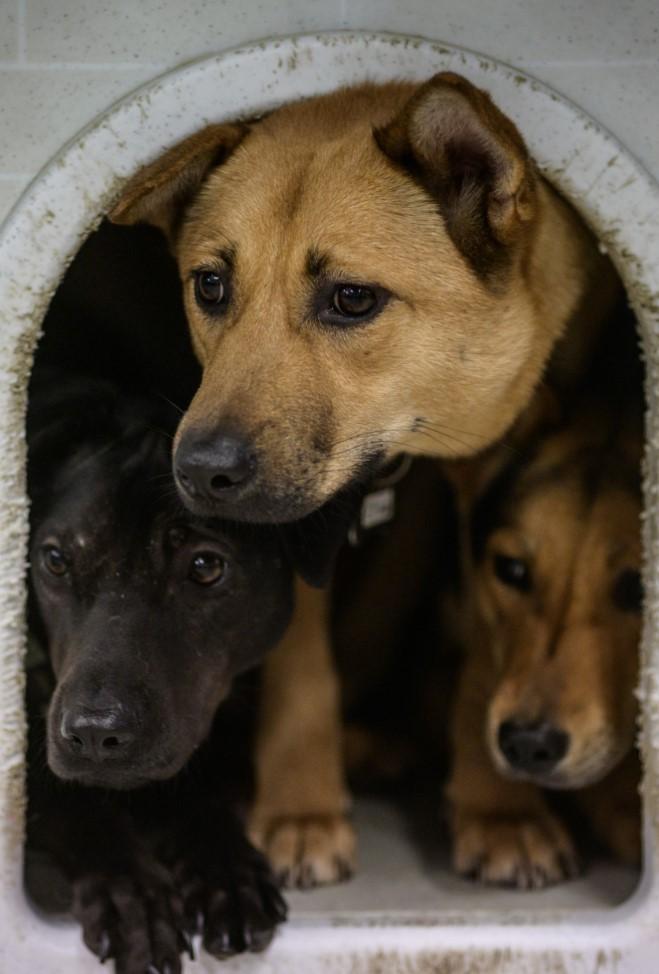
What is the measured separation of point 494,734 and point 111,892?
0.80m

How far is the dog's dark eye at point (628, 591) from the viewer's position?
104 inches

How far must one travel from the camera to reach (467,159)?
2.16m

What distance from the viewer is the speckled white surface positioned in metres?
2.25

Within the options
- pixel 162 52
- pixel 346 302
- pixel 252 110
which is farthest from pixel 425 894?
pixel 162 52

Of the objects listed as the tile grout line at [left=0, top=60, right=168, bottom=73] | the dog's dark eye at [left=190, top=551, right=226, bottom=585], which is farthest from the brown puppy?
the tile grout line at [left=0, top=60, right=168, bottom=73]

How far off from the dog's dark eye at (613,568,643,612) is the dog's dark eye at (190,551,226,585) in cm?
84

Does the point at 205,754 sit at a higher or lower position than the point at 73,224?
lower

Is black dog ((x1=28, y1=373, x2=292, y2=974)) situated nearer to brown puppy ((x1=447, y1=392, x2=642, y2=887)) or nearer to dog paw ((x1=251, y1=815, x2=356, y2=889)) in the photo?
dog paw ((x1=251, y1=815, x2=356, y2=889))

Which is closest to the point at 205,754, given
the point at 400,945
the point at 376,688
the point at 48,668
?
the point at 48,668

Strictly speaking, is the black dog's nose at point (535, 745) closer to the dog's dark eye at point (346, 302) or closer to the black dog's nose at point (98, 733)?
the black dog's nose at point (98, 733)

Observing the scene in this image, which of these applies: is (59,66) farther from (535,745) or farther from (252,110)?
(535,745)

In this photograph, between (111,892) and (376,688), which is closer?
(111,892)

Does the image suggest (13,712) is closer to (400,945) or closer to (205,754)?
(205,754)

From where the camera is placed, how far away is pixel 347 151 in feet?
7.38
